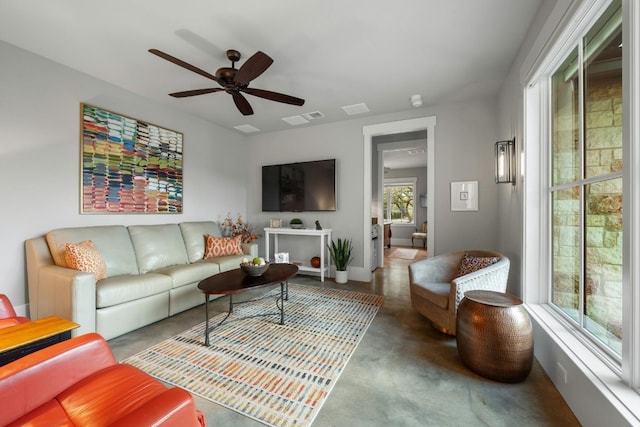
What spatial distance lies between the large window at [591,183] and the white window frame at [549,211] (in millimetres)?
84

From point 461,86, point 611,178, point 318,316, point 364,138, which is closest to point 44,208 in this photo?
point 318,316

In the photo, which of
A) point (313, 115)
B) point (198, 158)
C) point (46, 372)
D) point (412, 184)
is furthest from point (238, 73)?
point (412, 184)

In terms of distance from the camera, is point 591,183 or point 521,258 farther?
point 521,258

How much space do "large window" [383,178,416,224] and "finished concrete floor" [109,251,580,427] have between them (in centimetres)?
756

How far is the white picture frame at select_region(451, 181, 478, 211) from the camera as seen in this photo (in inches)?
145

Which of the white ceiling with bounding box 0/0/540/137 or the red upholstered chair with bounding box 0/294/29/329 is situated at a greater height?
the white ceiling with bounding box 0/0/540/137

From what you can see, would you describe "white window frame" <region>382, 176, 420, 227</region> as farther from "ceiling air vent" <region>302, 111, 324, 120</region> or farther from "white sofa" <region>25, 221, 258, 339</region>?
"white sofa" <region>25, 221, 258, 339</region>

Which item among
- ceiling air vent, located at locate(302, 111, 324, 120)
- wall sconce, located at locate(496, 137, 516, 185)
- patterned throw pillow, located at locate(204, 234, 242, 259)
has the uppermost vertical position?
ceiling air vent, located at locate(302, 111, 324, 120)

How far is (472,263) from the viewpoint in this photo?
2658 mm

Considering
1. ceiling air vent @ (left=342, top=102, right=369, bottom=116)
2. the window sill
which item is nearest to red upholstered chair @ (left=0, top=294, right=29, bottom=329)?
the window sill

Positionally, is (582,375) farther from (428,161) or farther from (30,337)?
(428,161)

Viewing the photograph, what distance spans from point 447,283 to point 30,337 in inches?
127

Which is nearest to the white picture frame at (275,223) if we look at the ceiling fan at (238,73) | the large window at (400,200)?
the ceiling fan at (238,73)

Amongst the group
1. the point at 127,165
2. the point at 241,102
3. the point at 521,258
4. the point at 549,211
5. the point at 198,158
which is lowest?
the point at 521,258
